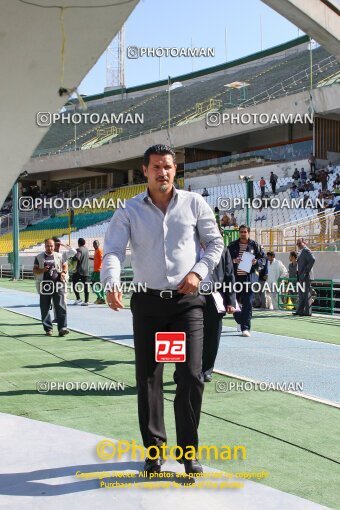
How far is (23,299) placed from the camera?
19.1 metres

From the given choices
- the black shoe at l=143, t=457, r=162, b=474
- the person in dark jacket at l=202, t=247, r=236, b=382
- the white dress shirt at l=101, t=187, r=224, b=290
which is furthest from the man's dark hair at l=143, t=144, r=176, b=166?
the person in dark jacket at l=202, t=247, r=236, b=382

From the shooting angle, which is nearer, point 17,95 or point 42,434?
point 17,95

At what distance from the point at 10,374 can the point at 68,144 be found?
161 ft

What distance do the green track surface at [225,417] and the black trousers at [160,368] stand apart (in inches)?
21.7

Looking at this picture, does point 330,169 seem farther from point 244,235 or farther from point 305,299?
point 244,235

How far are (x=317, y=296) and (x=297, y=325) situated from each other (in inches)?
120

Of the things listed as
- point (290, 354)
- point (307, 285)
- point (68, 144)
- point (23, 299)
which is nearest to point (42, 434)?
point (290, 354)

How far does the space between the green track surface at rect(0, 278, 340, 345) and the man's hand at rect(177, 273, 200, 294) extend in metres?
6.97

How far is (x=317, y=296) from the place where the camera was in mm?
15734

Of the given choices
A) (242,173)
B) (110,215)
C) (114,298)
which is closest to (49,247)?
(114,298)

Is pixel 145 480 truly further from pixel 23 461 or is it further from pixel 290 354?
pixel 290 354

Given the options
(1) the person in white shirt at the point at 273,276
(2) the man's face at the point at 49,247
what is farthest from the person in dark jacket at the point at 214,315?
(1) the person in white shirt at the point at 273,276

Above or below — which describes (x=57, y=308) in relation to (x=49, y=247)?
below

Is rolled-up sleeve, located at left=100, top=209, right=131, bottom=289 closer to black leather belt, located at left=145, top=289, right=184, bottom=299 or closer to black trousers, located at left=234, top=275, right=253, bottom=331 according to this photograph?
black leather belt, located at left=145, top=289, right=184, bottom=299
